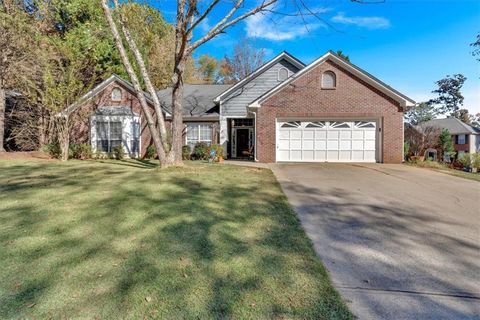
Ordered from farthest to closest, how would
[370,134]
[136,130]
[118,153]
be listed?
[136,130] < [118,153] < [370,134]

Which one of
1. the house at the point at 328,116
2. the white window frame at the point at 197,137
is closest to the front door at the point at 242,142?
the white window frame at the point at 197,137

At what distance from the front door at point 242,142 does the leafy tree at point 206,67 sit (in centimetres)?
2439

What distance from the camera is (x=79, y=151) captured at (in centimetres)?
1574

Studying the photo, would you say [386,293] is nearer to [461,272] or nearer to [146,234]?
[461,272]

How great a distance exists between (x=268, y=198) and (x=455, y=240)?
11.7ft

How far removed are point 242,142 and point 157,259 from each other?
620 inches

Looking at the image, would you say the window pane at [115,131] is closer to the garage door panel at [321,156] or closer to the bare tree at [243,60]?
the garage door panel at [321,156]

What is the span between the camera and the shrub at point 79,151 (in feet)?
51.2

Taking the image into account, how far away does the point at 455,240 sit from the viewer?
454 centimetres

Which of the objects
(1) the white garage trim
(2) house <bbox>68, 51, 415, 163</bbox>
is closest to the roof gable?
(2) house <bbox>68, 51, 415, 163</bbox>

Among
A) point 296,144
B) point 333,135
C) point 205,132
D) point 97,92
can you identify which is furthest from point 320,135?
point 97,92

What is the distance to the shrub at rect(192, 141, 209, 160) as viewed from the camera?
16.9 metres

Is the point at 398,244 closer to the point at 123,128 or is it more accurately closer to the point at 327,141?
the point at 327,141

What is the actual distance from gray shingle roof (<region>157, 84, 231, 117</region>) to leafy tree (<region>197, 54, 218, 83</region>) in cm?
2026
